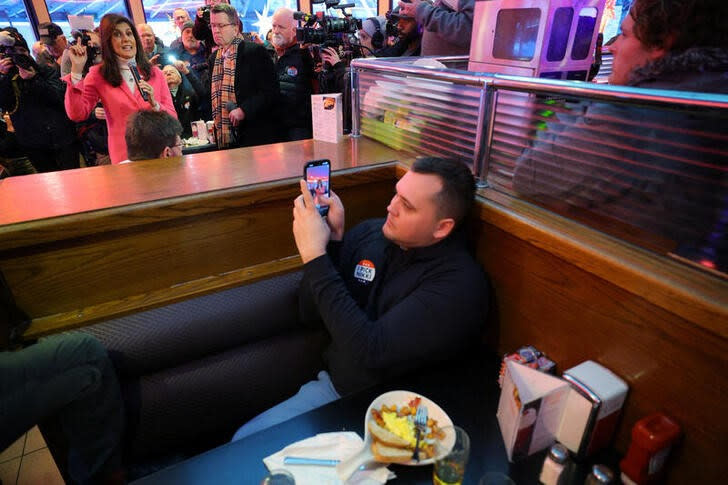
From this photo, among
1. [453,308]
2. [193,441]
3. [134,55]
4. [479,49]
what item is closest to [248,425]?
[193,441]

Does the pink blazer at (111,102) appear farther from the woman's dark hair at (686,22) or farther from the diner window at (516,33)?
the woman's dark hair at (686,22)

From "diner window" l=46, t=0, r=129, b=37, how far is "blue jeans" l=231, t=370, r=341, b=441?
8.31 m

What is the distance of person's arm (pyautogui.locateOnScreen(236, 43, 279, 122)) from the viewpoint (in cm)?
310

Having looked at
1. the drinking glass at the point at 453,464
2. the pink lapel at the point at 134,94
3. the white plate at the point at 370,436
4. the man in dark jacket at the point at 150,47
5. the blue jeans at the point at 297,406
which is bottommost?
the blue jeans at the point at 297,406

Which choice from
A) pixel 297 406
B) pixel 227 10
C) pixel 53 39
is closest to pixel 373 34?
pixel 227 10

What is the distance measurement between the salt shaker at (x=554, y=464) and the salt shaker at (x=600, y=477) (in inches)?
2.1

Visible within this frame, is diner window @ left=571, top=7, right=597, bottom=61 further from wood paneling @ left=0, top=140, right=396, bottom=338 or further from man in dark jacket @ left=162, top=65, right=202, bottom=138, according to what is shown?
man in dark jacket @ left=162, top=65, right=202, bottom=138

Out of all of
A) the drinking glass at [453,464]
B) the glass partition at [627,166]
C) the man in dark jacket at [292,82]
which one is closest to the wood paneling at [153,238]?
the glass partition at [627,166]

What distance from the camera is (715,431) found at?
2.84 feet

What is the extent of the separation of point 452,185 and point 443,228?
135 millimetres

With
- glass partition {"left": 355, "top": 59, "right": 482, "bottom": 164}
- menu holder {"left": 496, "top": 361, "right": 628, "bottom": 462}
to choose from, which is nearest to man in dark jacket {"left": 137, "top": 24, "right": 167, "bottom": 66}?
glass partition {"left": 355, "top": 59, "right": 482, "bottom": 164}

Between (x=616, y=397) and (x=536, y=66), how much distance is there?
4.83 ft

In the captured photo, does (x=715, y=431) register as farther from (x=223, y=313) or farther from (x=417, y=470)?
(x=223, y=313)

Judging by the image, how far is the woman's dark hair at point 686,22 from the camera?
3.59 feet
